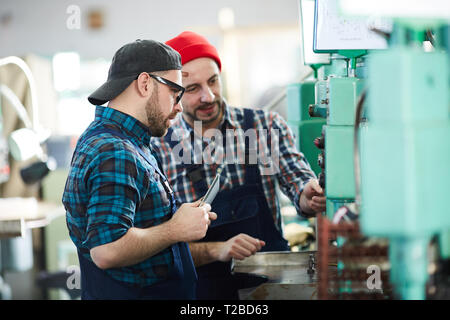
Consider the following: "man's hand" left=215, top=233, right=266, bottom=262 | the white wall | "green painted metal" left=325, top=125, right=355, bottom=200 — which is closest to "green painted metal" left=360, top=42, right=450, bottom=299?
"green painted metal" left=325, top=125, right=355, bottom=200

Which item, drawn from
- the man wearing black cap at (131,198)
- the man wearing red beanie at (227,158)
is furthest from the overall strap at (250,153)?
the man wearing black cap at (131,198)

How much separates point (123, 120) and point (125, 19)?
17.5 ft

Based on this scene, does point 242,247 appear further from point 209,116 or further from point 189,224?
point 209,116

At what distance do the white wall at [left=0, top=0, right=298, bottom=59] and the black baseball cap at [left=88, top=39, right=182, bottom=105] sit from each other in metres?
5.03

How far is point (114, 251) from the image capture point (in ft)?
3.96

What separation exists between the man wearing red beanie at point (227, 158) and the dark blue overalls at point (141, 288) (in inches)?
19.7

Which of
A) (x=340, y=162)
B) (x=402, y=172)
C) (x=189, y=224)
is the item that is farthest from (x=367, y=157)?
(x=189, y=224)

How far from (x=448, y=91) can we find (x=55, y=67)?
19.7ft

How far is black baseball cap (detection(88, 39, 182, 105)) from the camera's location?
1449 mm

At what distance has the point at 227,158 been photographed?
2070 mm

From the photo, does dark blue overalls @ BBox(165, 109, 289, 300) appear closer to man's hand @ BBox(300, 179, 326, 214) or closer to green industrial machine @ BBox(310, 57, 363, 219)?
man's hand @ BBox(300, 179, 326, 214)
